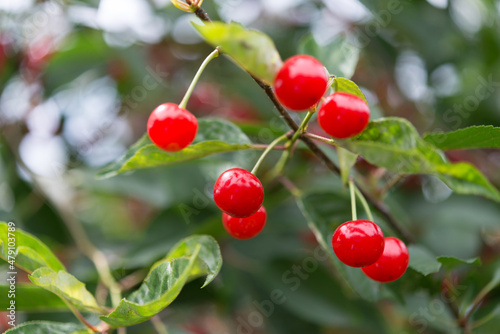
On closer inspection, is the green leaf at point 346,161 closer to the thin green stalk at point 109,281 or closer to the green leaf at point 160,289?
the green leaf at point 160,289

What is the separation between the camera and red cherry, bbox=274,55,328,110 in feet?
2.38

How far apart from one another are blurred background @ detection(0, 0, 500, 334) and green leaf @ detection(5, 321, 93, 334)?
0.45 m

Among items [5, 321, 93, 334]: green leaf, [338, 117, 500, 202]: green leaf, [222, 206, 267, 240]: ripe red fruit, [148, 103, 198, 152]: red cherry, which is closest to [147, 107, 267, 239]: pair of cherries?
[148, 103, 198, 152]: red cherry

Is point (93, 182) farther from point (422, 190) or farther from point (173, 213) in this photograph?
point (422, 190)

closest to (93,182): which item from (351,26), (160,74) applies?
(160,74)

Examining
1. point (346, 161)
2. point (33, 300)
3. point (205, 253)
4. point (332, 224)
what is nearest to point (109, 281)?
point (33, 300)

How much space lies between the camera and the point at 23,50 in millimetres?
2414

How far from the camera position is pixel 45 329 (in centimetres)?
100

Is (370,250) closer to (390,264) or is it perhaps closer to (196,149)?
(390,264)

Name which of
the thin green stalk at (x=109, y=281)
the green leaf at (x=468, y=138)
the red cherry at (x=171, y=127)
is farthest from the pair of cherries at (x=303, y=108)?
the thin green stalk at (x=109, y=281)

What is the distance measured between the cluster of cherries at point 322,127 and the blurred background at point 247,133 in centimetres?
41

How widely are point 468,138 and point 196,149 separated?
1.76ft

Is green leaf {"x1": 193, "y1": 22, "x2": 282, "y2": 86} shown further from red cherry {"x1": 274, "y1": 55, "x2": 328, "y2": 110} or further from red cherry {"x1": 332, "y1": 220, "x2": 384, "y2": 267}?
red cherry {"x1": 332, "y1": 220, "x2": 384, "y2": 267}

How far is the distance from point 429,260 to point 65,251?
150 cm
